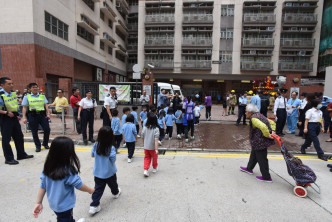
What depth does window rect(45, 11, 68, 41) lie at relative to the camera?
14383mm

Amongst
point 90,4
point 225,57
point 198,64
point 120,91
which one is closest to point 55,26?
point 90,4

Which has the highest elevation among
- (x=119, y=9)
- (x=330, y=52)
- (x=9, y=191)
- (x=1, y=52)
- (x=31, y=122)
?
(x=119, y=9)

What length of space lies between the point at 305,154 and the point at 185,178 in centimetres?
416

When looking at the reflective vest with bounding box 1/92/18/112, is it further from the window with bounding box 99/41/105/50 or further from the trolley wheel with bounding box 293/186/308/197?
the window with bounding box 99/41/105/50

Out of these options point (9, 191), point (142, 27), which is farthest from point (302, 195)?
point (142, 27)

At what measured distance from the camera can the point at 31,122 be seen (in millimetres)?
5223

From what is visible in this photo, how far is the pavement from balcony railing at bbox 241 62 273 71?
24.8 meters

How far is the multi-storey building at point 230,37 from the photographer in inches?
1030

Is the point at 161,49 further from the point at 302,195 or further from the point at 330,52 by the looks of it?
the point at 302,195

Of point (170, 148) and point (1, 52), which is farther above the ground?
point (1, 52)

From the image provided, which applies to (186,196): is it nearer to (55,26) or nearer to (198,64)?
(55,26)

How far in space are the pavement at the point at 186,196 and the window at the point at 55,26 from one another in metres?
14.3

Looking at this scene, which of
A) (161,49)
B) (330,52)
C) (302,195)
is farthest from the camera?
(161,49)

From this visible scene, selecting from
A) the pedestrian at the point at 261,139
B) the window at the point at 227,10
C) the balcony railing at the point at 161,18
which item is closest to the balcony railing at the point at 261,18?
the window at the point at 227,10
